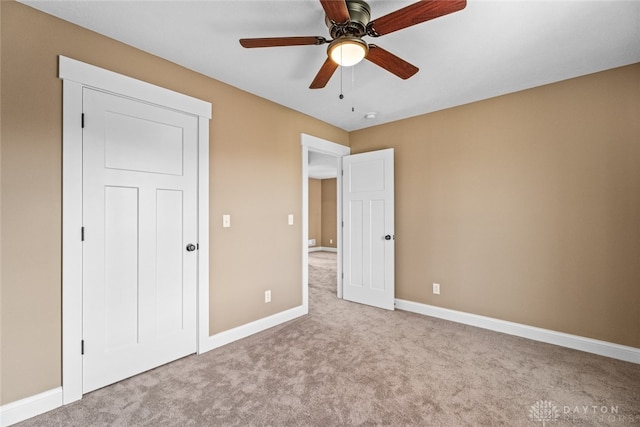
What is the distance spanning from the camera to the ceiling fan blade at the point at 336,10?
1.33m

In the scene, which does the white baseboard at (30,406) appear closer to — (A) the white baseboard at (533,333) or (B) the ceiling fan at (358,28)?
(B) the ceiling fan at (358,28)

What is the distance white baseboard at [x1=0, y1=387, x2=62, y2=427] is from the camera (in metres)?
1.67

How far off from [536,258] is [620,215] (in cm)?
72

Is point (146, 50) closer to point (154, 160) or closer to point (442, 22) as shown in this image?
point (154, 160)

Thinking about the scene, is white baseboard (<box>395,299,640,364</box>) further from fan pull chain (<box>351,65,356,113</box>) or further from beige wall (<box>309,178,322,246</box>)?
beige wall (<box>309,178,322,246</box>)

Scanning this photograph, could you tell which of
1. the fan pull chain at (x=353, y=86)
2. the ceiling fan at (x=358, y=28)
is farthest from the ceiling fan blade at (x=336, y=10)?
the fan pull chain at (x=353, y=86)

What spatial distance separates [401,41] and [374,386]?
2527 millimetres

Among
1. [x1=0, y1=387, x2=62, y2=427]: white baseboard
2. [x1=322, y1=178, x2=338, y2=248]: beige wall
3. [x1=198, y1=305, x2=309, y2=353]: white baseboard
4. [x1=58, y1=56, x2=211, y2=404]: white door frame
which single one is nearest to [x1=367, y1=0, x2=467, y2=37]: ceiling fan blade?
[x1=58, y1=56, x2=211, y2=404]: white door frame

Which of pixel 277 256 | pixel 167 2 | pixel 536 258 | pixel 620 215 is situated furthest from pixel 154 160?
pixel 620 215

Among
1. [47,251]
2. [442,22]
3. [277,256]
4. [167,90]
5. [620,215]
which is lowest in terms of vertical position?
[277,256]

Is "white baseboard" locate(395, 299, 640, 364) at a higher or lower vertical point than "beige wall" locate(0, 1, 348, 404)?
lower

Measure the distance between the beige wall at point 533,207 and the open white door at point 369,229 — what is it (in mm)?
188

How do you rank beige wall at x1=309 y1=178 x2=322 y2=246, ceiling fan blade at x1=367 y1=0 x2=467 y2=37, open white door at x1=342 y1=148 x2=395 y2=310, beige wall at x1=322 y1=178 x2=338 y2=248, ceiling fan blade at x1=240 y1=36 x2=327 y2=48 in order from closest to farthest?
ceiling fan blade at x1=367 y1=0 x2=467 y2=37 → ceiling fan blade at x1=240 y1=36 x2=327 y2=48 → open white door at x1=342 y1=148 x2=395 y2=310 → beige wall at x1=322 y1=178 x2=338 y2=248 → beige wall at x1=309 y1=178 x2=322 y2=246

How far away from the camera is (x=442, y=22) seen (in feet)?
6.20
